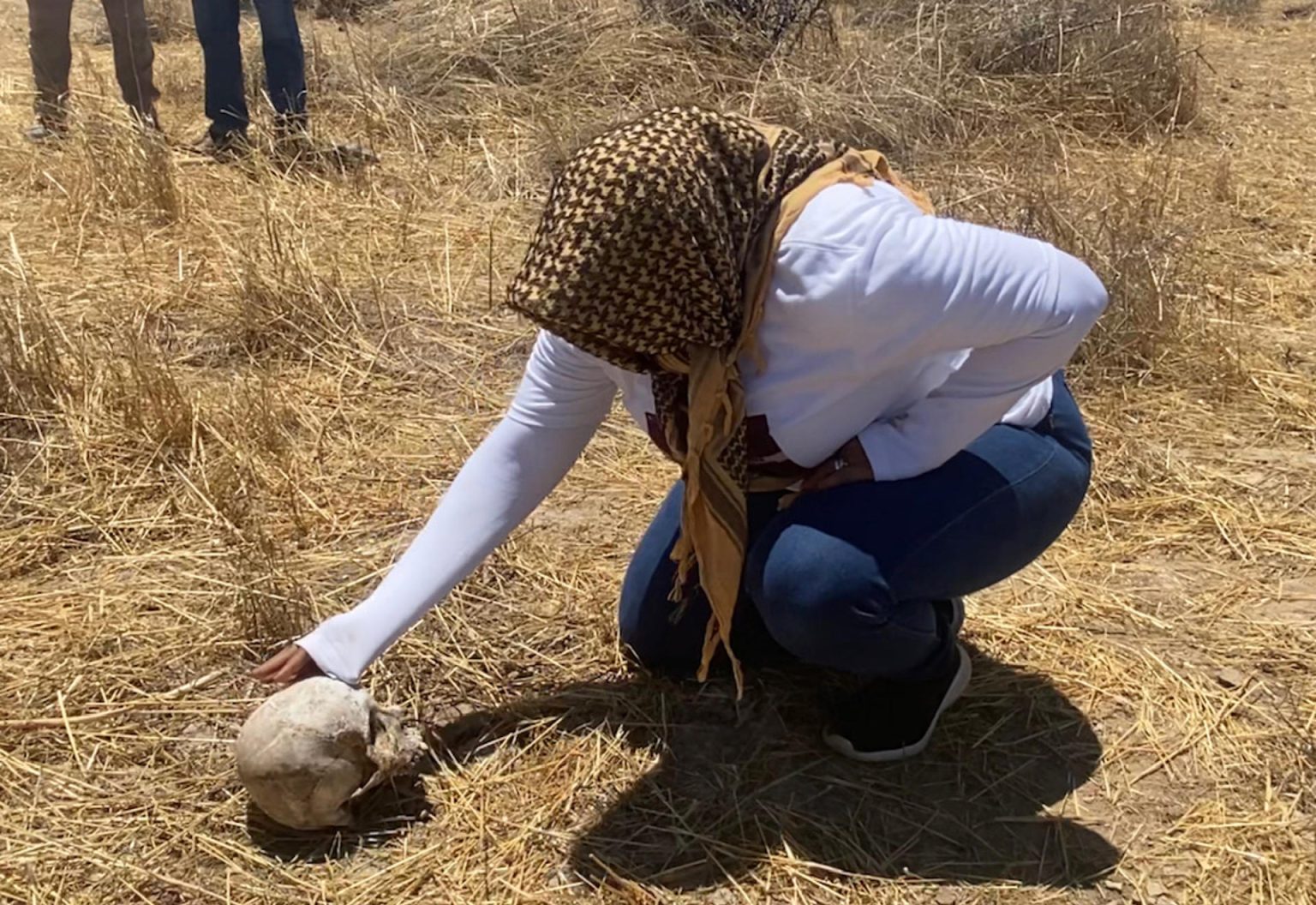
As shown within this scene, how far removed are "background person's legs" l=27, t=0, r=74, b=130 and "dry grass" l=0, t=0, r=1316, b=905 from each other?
0.13 metres

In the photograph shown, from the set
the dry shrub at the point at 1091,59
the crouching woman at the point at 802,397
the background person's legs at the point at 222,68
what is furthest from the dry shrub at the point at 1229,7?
the crouching woman at the point at 802,397

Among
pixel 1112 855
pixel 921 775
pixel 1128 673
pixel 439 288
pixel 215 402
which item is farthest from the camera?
pixel 439 288

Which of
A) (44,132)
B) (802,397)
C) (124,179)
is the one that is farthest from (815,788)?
(44,132)

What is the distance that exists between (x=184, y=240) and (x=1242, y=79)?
5.05m

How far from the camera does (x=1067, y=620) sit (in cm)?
254

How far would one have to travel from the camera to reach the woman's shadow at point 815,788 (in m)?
1.97

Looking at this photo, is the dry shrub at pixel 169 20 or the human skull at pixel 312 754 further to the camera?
the dry shrub at pixel 169 20

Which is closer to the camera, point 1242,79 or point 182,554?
point 182,554

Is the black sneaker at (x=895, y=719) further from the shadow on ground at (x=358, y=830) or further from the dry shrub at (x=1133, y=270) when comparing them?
the dry shrub at (x=1133, y=270)

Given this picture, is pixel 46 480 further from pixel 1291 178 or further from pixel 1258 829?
pixel 1291 178

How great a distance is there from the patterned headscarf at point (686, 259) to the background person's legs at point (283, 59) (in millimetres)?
3484

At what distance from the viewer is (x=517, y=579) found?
2.62 metres

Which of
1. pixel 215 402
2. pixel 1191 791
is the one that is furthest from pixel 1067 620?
pixel 215 402

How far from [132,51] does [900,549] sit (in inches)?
171
